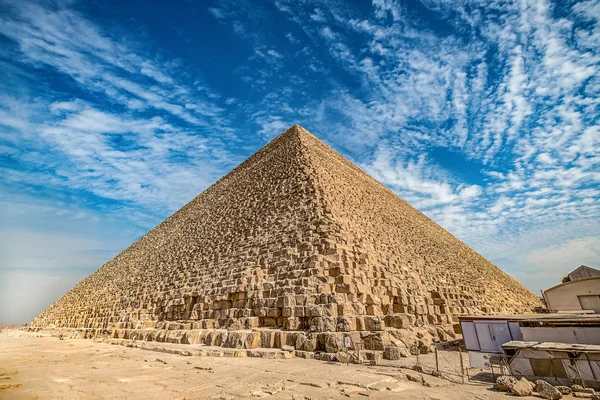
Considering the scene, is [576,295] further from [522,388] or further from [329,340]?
[329,340]

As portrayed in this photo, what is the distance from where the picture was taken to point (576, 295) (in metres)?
15.6

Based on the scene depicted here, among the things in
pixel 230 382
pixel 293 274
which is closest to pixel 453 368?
pixel 230 382

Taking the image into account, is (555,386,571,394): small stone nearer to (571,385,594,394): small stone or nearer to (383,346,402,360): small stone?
(571,385,594,394): small stone

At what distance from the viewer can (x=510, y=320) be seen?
6715 millimetres

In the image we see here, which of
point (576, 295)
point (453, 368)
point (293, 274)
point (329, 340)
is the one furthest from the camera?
point (576, 295)

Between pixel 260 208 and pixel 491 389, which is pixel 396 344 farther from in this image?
pixel 260 208

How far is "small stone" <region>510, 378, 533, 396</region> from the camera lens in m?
4.35

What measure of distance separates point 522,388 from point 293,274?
248 inches

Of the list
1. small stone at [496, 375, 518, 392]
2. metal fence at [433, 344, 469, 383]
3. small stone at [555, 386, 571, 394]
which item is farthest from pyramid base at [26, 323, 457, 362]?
small stone at [555, 386, 571, 394]

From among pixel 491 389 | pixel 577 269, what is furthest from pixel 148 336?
pixel 577 269

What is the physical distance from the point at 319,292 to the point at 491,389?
464cm

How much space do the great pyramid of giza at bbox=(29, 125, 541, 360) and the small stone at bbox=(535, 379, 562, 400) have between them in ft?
11.1

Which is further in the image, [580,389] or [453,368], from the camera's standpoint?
[453,368]

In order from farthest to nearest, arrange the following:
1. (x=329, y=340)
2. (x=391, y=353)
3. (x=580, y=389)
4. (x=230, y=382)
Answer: (x=329, y=340) < (x=391, y=353) < (x=230, y=382) < (x=580, y=389)
